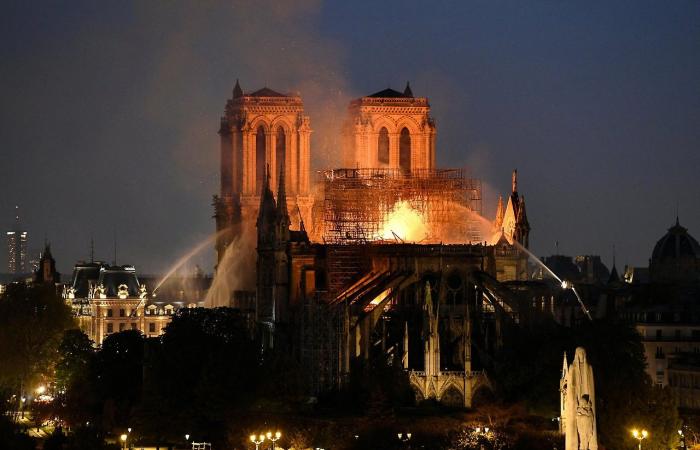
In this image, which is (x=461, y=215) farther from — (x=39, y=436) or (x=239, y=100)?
(x=39, y=436)

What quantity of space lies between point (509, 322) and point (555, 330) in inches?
174

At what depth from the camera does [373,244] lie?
→ 14050 cm

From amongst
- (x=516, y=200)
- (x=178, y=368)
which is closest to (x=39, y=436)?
(x=178, y=368)

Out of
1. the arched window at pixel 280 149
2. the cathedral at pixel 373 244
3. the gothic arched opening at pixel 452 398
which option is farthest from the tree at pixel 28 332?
the gothic arched opening at pixel 452 398

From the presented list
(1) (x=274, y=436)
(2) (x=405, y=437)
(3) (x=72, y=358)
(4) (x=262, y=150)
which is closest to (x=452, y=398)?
(2) (x=405, y=437)

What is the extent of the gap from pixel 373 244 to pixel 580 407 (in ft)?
165

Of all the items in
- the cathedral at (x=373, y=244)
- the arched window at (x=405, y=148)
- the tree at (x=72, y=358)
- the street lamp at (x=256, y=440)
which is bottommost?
the street lamp at (x=256, y=440)

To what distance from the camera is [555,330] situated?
126 meters

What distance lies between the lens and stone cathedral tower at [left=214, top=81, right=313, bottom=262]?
164125 millimetres

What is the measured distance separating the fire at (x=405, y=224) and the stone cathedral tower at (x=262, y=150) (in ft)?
48.8

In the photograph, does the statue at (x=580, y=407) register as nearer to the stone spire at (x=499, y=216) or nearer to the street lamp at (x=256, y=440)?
the street lamp at (x=256, y=440)

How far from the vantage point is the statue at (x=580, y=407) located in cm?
9156

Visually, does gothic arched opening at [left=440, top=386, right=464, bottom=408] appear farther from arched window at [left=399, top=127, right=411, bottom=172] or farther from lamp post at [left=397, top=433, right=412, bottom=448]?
arched window at [left=399, top=127, right=411, bottom=172]

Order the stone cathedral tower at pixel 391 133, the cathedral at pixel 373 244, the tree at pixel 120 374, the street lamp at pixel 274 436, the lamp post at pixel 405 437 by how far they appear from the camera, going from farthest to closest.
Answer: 1. the stone cathedral tower at pixel 391 133
2. the cathedral at pixel 373 244
3. the tree at pixel 120 374
4. the street lamp at pixel 274 436
5. the lamp post at pixel 405 437
